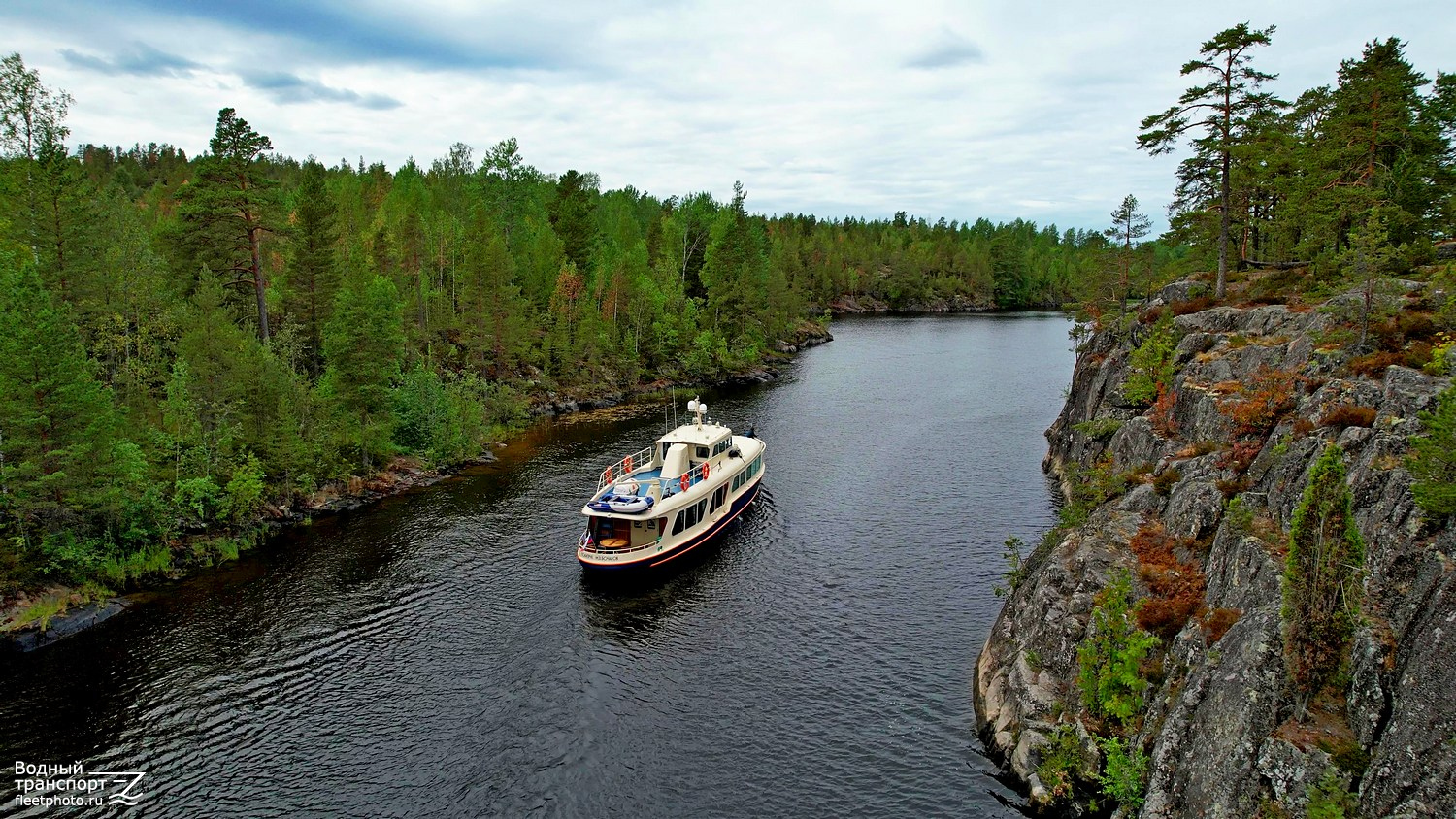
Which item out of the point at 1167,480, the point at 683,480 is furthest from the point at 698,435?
the point at 1167,480

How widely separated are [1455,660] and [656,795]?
65.3ft

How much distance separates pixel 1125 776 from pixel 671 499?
26.1 m

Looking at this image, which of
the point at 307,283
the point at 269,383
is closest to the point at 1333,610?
the point at 269,383

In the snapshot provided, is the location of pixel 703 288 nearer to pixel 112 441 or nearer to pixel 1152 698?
pixel 112 441

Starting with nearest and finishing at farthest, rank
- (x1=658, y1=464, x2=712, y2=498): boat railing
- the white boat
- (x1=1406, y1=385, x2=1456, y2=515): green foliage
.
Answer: (x1=1406, y1=385, x2=1456, y2=515): green foliage
the white boat
(x1=658, y1=464, x2=712, y2=498): boat railing

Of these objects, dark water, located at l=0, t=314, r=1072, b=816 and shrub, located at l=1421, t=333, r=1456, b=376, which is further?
dark water, located at l=0, t=314, r=1072, b=816

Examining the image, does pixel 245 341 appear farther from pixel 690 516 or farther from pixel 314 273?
pixel 690 516

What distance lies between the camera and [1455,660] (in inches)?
531

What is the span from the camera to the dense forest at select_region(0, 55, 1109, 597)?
1390 inches

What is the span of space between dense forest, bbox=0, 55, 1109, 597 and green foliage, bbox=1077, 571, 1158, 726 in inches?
1660

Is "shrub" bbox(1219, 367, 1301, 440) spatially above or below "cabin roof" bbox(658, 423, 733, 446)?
above

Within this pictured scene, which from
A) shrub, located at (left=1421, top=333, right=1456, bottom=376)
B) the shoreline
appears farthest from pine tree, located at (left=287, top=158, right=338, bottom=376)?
shrub, located at (left=1421, top=333, right=1456, bottom=376)

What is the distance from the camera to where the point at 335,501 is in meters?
49.8

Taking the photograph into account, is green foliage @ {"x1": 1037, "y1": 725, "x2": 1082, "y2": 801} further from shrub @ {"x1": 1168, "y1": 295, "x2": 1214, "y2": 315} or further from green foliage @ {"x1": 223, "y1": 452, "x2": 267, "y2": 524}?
green foliage @ {"x1": 223, "y1": 452, "x2": 267, "y2": 524}
